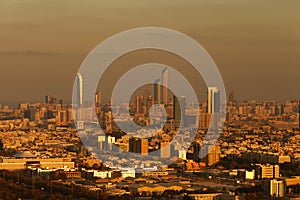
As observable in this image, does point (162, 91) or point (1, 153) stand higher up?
point (162, 91)

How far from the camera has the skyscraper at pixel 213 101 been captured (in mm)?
21062

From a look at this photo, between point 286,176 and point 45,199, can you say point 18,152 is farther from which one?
point 45,199

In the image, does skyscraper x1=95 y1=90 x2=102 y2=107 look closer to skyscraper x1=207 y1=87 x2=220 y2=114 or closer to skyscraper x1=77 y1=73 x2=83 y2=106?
skyscraper x1=77 y1=73 x2=83 y2=106

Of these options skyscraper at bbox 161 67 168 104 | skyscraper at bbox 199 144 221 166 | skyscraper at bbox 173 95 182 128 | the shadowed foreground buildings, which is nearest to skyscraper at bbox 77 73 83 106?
skyscraper at bbox 161 67 168 104

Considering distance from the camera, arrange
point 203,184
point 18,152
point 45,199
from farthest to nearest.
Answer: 1. point 18,152
2. point 203,184
3. point 45,199

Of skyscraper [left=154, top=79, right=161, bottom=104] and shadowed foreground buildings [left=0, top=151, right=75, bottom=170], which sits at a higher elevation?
skyscraper [left=154, top=79, right=161, bottom=104]

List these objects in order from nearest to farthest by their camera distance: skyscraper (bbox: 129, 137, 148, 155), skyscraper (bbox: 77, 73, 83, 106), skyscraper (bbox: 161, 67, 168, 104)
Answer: skyscraper (bbox: 129, 137, 148, 155) → skyscraper (bbox: 161, 67, 168, 104) → skyscraper (bbox: 77, 73, 83, 106)

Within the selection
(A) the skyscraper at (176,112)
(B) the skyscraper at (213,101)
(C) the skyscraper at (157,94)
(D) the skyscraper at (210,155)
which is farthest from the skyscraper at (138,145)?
(A) the skyscraper at (176,112)

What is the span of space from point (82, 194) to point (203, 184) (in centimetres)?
235

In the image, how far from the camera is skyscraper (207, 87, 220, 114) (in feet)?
69.1

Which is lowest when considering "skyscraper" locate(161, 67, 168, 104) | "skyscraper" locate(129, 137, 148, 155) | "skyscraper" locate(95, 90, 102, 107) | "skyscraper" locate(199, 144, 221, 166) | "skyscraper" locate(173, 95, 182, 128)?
"skyscraper" locate(199, 144, 221, 166)

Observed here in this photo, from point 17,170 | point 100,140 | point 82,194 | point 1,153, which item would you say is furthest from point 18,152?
point 82,194

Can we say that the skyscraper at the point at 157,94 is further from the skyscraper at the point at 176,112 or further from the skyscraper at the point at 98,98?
→ the skyscraper at the point at 98,98

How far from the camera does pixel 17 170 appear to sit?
15.2 metres
